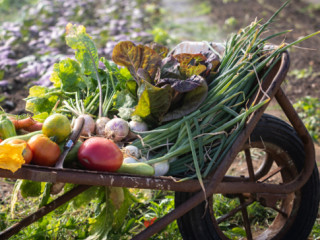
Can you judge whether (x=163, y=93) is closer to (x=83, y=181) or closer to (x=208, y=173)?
(x=208, y=173)

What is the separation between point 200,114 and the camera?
2125 millimetres

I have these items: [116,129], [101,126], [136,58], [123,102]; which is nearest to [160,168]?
[116,129]

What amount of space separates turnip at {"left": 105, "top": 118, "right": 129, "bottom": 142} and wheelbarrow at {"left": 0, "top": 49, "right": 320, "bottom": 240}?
283mm

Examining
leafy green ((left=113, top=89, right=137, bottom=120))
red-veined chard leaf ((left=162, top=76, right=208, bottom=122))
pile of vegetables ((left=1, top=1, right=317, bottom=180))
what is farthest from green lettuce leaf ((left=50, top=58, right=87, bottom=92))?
red-veined chard leaf ((left=162, top=76, right=208, bottom=122))

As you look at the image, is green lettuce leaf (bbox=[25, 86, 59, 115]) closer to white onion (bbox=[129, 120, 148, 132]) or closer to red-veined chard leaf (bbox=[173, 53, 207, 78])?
white onion (bbox=[129, 120, 148, 132])

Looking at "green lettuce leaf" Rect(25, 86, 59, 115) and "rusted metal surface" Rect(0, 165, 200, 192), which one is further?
"green lettuce leaf" Rect(25, 86, 59, 115)

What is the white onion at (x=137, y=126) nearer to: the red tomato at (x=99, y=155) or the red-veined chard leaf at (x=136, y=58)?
the red-veined chard leaf at (x=136, y=58)

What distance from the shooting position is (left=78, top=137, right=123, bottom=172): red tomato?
177 cm

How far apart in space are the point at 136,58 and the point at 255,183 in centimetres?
91

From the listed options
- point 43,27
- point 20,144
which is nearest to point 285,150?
point 20,144

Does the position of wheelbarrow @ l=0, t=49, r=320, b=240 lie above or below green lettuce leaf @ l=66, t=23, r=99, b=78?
below

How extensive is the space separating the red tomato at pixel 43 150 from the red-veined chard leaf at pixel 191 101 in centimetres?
65

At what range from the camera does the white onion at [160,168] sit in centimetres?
198

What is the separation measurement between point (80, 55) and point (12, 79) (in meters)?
2.86
